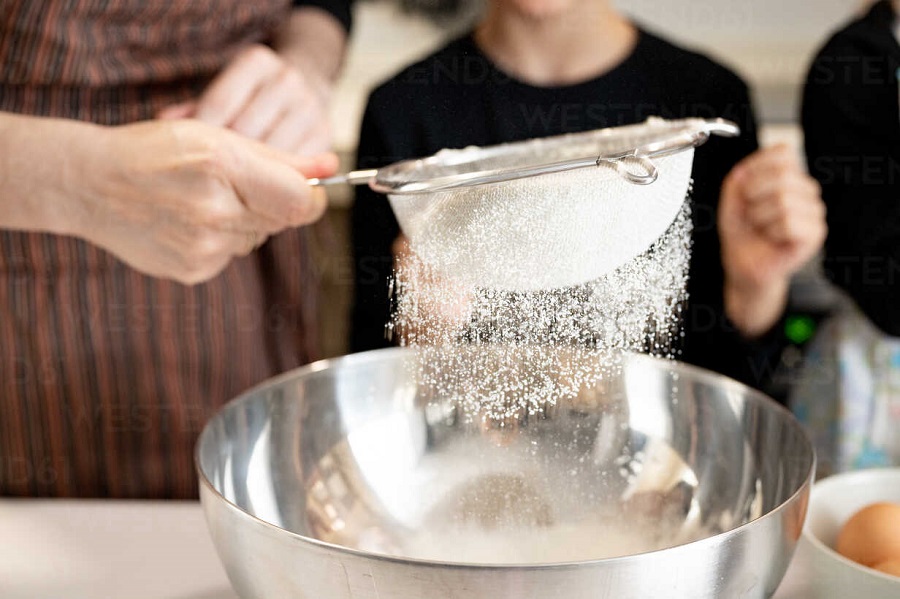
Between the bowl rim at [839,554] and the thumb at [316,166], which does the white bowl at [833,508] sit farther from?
the thumb at [316,166]

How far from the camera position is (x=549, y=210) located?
19.2 inches

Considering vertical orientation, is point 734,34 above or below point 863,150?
above

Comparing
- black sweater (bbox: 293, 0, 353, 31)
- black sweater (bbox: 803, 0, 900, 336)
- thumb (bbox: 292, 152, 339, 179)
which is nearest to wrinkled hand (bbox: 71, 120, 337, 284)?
thumb (bbox: 292, 152, 339, 179)

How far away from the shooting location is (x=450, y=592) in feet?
1.21

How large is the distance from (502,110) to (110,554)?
0.43m

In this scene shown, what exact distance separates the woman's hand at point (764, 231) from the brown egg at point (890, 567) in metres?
0.33

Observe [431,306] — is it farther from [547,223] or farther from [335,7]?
[335,7]

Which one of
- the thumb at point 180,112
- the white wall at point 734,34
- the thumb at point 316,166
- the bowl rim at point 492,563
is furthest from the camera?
the white wall at point 734,34

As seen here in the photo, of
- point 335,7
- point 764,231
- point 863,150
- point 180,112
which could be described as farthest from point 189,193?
point 863,150

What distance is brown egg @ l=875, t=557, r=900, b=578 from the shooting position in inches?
19.0

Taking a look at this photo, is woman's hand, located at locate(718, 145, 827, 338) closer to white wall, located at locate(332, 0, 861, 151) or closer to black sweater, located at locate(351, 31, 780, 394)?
black sweater, located at locate(351, 31, 780, 394)

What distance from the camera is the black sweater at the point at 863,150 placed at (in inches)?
32.1

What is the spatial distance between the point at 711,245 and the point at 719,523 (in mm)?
357

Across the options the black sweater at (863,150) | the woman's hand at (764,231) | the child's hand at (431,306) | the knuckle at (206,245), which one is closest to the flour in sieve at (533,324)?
the child's hand at (431,306)
